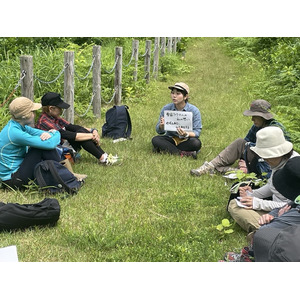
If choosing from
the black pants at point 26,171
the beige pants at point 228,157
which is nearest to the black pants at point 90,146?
the black pants at point 26,171

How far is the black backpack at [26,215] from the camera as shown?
18.1ft

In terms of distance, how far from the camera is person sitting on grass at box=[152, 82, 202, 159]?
8.66m

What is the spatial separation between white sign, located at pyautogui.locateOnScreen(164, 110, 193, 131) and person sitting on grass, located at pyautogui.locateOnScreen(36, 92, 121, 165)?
1.05 metres

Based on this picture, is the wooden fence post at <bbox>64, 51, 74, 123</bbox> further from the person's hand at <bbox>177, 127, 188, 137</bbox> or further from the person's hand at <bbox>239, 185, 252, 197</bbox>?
the person's hand at <bbox>239, 185, 252, 197</bbox>

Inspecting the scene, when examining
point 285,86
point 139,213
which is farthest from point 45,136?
point 285,86

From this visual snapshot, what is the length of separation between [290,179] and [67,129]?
4429 millimetres

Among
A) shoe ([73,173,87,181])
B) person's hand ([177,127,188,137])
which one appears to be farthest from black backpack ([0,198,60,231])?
person's hand ([177,127,188,137])

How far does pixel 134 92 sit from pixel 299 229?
454 inches

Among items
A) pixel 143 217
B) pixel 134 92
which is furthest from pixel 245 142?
pixel 134 92

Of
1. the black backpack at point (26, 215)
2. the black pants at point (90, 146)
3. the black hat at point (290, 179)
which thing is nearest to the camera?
the black hat at point (290, 179)

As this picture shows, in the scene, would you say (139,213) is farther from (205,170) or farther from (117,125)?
(117,125)

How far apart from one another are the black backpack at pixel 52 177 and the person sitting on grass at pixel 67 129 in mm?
1012

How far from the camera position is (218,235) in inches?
220

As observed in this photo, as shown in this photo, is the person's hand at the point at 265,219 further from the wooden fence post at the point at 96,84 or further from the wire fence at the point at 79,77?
the wooden fence post at the point at 96,84
